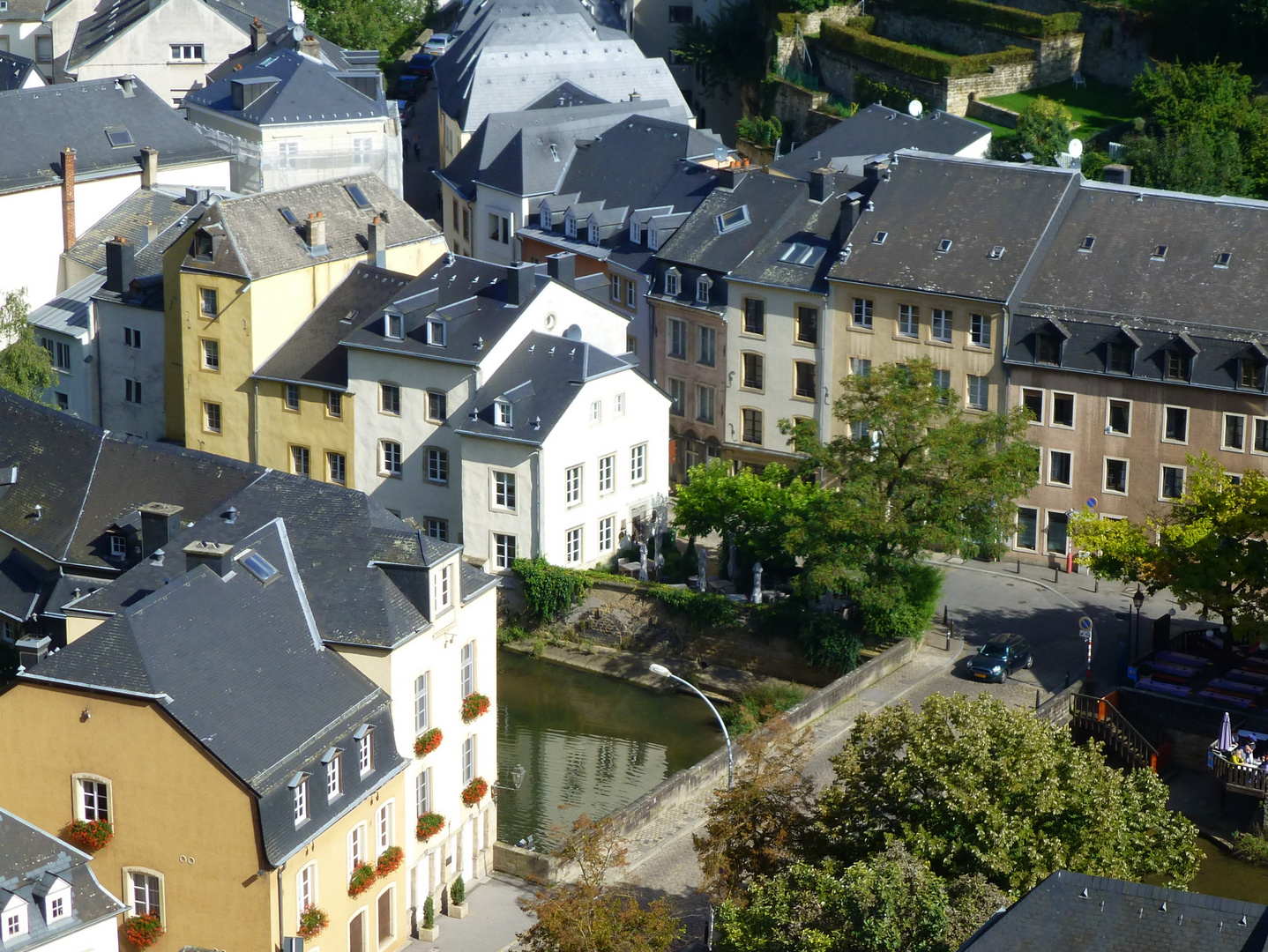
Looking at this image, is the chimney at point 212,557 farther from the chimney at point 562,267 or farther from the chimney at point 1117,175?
the chimney at point 1117,175

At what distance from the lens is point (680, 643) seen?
220 ft

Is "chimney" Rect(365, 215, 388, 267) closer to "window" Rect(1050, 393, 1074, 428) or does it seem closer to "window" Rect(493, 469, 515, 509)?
"window" Rect(493, 469, 515, 509)

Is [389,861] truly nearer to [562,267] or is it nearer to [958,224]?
[562,267]

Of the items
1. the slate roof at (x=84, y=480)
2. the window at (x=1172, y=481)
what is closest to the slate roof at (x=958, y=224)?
the window at (x=1172, y=481)

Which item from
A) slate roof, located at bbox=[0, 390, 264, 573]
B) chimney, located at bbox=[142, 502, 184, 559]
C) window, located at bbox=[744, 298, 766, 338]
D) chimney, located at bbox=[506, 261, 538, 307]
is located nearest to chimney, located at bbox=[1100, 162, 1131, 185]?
window, located at bbox=[744, 298, 766, 338]

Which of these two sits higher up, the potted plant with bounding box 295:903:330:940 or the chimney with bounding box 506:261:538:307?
the chimney with bounding box 506:261:538:307

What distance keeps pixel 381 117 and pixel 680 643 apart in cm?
3032

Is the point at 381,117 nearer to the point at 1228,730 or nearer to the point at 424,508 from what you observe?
the point at 424,508

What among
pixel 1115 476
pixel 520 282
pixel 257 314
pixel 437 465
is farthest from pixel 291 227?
pixel 1115 476

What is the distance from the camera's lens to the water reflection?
5869cm

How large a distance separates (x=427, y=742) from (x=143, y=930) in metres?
7.45

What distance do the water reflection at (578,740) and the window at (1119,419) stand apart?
15.0 meters

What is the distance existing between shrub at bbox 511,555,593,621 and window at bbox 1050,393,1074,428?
49.2 ft

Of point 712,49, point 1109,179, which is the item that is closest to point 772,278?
point 1109,179
